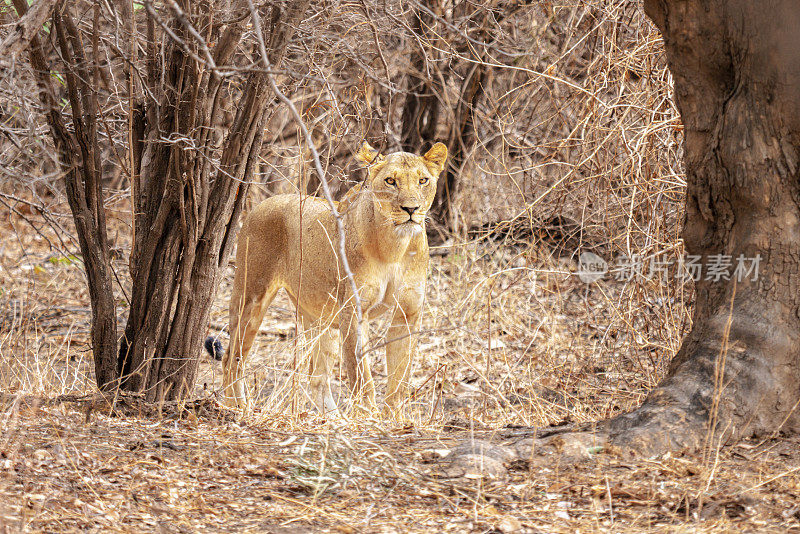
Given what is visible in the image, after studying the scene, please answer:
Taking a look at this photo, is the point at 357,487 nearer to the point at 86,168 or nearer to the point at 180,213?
the point at 180,213

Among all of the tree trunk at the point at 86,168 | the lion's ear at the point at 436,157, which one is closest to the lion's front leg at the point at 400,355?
the lion's ear at the point at 436,157

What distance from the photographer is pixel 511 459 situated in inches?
139

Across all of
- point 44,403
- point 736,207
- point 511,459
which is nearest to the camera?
point 511,459

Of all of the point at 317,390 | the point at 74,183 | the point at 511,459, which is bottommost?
the point at 317,390

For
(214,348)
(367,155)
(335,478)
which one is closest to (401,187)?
(367,155)

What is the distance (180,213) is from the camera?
185 inches

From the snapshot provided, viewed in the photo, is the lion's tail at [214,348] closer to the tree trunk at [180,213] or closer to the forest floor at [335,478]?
the tree trunk at [180,213]

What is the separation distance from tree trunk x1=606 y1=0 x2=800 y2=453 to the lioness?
6.11ft

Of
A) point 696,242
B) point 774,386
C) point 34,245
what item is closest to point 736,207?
point 696,242

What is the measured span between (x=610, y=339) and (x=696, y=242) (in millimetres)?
2962

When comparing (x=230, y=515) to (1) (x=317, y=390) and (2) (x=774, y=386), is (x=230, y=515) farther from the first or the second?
(1) (x=317, y=390)

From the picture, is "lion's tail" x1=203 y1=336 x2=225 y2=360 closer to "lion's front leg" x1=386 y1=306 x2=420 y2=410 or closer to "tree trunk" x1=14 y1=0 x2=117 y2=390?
"lion's front leg" x1=386 y1=306 x2=420 y2=410

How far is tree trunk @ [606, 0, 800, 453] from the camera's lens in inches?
142

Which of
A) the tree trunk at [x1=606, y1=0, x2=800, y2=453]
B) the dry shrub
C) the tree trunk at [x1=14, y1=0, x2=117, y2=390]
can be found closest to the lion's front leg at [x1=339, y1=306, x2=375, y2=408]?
the dry shrub
